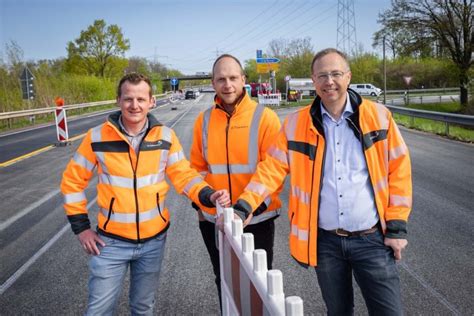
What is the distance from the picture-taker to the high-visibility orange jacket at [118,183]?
2.80 m

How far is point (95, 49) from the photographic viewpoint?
60.5 meters

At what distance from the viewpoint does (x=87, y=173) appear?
113 inches

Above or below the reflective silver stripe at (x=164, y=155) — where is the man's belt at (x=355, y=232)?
below

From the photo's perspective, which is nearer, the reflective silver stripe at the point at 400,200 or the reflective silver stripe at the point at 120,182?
the reflective silver stripe at the point at 400,200

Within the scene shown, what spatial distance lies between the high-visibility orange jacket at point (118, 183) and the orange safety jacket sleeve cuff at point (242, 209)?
0.76 feet

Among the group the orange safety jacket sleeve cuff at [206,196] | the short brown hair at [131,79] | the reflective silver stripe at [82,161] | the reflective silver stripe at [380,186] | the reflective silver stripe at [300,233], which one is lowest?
the reflective silver stripe at [300,233]

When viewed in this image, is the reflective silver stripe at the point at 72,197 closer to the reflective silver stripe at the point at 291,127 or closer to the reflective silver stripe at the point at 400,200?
the reflective silver stripe at the point at 291,127

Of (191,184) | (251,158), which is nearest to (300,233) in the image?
(251,158)

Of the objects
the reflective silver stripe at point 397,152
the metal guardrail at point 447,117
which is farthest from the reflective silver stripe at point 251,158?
the metal guardrail at point 447,117

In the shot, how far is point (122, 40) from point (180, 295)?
61.8 metres

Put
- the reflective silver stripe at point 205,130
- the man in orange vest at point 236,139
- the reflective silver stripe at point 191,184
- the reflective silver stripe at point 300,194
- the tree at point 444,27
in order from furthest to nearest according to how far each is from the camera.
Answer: the tree at point 444,27 → the reflective silver stripe at point 205,130 → the man in orange vest at point 236,139 → the reflective silver stripe at point 191,184 → the reflective silver stripe at point 300,194

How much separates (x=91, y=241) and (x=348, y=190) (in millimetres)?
1567

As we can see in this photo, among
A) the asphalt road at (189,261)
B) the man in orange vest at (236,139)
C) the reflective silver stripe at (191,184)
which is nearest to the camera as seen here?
the reflective silver stripe at (191,184)

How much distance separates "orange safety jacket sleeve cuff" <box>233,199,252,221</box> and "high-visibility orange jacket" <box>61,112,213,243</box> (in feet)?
0.76
